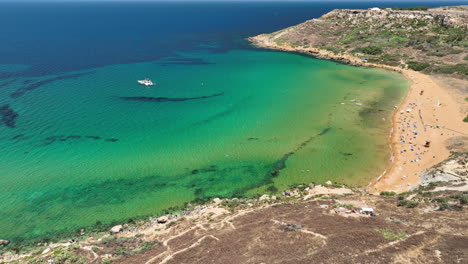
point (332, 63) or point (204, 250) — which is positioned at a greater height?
point (332, 63)

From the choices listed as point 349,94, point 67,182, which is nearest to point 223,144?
point 67,182

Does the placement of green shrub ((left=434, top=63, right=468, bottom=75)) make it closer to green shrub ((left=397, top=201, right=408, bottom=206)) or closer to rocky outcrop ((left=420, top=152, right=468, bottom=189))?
rocky outcrop ((left=420, top=152, right=468, bottom=189))

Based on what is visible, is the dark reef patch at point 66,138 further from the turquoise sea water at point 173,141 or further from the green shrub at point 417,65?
the green shrub at point 417,65

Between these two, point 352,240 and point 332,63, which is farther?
point 332,63

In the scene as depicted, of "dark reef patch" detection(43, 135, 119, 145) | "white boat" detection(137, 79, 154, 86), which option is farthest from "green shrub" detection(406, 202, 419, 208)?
"white boat" detection(137, 79, 154, 86)

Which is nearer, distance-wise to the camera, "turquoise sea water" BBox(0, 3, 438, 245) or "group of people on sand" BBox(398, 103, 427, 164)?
"turquoise sea water" BBox(0, 3, 438, 245)

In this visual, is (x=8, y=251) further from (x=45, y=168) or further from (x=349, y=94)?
(x=349, y=94)

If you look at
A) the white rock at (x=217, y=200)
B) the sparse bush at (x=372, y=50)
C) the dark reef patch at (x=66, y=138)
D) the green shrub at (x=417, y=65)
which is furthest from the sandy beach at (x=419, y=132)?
the dark reef patch at (x=66, y=138)

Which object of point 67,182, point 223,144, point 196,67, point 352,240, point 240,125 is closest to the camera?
point 352,240
